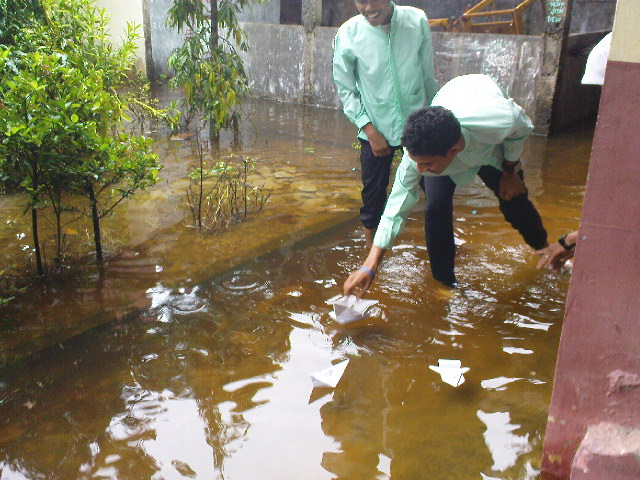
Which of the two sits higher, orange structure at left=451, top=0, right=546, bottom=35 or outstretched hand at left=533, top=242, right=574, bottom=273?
orange structure at left=451, top=0, right=546, bottom=35

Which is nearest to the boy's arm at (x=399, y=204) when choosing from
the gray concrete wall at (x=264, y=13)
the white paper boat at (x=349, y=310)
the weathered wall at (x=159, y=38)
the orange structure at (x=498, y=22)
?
the white paper boat at (x=349, y=310)

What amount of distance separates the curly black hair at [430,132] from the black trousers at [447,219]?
1.79 ft

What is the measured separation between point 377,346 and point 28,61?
2506mm

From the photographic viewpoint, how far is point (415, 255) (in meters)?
4.14

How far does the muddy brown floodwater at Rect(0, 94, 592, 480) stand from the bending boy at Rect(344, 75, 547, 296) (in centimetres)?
39

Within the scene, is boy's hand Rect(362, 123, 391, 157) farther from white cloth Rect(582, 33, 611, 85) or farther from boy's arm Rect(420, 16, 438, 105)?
white cloth Rect(582, 33, 611, 85)

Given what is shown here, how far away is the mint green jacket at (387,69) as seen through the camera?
3613 millimetres

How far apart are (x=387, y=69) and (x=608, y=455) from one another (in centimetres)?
246

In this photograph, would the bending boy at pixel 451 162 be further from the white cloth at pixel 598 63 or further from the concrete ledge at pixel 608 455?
the concrete ledge at pixel 608 455

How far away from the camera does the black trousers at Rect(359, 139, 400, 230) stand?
3883 millimetres

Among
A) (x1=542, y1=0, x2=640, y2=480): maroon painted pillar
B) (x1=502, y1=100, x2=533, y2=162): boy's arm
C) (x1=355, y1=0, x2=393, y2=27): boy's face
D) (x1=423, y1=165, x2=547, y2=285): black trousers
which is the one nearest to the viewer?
(x1=542, y1=0, x2=640, y2=480): maroon painted pillar

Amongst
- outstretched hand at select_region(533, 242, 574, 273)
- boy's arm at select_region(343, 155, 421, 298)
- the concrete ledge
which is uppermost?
boy's arm at select_region(343, 155, 421, 298)

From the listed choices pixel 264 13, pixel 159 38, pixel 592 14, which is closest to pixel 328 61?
pixel 264 13

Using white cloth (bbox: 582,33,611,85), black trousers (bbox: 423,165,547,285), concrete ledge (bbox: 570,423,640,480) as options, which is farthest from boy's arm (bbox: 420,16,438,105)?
concrete ledge (bbox: 570,423,640,480)
